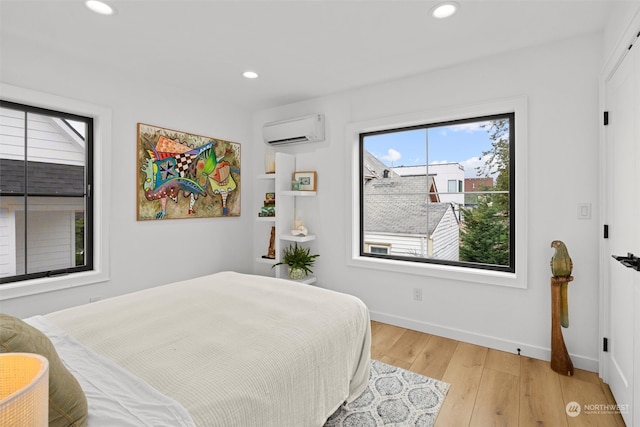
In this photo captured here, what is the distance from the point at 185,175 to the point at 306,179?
51.8 inches

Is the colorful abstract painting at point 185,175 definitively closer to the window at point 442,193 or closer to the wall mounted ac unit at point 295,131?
the wall mounted ac unit at point 295,131

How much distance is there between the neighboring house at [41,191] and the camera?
2.38 meters

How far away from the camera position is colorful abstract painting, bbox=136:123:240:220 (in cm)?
306

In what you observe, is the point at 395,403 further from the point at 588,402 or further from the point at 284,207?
the point at 284,207

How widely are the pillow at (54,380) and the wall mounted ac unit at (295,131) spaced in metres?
2.98

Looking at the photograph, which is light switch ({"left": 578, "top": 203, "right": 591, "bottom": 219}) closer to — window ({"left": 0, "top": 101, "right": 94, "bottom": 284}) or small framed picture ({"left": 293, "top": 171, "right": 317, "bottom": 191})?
small framed picture ({"left": 293, "top": 171, "right": 317, "bottom": 191})

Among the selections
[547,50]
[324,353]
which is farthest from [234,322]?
[547,50]

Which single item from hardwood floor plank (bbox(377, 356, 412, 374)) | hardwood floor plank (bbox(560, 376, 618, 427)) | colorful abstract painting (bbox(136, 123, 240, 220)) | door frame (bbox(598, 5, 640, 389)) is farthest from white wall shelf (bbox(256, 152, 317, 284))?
door frame (bbox(598, 5, 640, 389))

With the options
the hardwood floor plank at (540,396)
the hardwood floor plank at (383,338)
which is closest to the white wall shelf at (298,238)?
the hardwood floor plank at (383,338)

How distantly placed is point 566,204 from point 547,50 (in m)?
1.18

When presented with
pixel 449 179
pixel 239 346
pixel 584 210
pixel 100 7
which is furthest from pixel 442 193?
pixel 100 7

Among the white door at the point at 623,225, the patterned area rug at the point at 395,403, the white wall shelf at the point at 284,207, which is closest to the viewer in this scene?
the white door at the point at 623,225

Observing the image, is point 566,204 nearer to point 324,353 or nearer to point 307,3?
point 324,353

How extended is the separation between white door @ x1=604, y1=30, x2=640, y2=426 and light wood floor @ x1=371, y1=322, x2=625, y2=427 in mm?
181
